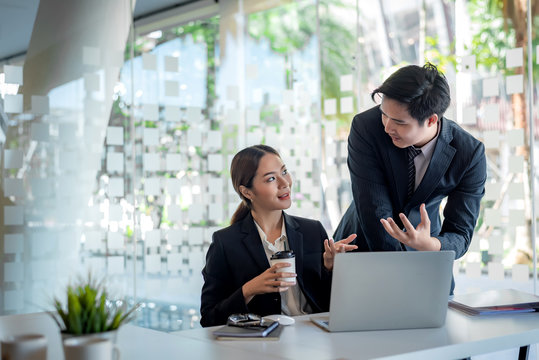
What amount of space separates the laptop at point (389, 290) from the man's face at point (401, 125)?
2.19ft

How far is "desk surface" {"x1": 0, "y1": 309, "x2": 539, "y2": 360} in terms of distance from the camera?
5.05 ft

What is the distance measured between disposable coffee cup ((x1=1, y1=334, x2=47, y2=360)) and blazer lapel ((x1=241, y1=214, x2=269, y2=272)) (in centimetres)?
136

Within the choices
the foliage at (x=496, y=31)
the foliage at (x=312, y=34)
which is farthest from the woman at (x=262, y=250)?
the foliage at (x=312, y=34)

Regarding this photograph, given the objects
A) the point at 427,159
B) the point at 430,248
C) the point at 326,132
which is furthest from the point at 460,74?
the point at 430,248

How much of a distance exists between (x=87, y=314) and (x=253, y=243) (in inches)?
54.3

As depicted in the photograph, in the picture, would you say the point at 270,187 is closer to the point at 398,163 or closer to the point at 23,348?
the point at 398,163

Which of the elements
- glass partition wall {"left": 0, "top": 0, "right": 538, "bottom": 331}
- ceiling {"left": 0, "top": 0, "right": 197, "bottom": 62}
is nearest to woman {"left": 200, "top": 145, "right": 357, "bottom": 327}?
glass partition wall {"left": 0, "top": 0, "right": 538, "bottom": 331}

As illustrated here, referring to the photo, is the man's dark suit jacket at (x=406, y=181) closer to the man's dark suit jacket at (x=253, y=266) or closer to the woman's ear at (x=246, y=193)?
the man's dark suit jacket at (x=253, y=266)

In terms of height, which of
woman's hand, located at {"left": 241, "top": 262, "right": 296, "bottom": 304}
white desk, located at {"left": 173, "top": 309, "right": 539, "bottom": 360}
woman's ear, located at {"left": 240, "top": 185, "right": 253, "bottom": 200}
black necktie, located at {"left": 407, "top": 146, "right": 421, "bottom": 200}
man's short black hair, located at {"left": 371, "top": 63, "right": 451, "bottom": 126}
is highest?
man's short black hair, located at {"left": 371, "top": 63, "right": 451, "bottom": 126}

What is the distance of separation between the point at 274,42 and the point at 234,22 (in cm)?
38

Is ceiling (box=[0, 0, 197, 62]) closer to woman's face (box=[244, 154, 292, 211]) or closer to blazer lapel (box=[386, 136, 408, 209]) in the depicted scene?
woman's face (box=[244, 154, 292, 211])

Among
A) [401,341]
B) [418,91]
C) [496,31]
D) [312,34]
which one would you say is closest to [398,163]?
[418,91]

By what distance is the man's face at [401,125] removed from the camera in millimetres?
2348

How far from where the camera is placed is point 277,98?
5.60 metres
